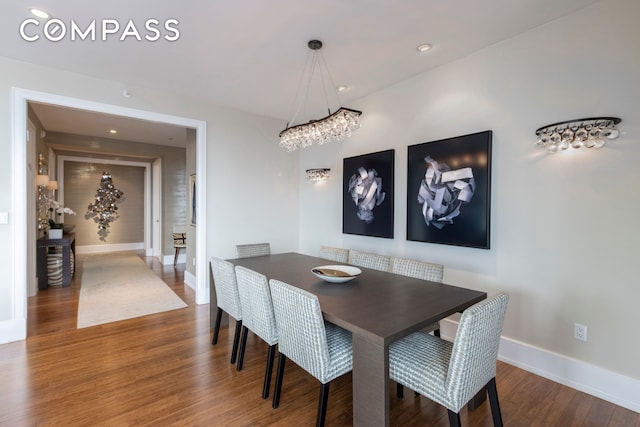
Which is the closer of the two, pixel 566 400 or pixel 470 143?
pixel 566 400

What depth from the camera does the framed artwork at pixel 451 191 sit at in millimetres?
2705

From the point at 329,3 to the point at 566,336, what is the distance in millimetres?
3020

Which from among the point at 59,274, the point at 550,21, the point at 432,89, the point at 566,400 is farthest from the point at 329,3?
the point at 59,274

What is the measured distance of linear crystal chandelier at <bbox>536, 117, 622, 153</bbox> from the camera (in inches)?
80.6

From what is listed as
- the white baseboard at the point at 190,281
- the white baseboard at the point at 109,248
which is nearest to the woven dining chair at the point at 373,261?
the white baseboard at the point at 190,281

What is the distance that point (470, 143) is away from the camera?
2.79 metres

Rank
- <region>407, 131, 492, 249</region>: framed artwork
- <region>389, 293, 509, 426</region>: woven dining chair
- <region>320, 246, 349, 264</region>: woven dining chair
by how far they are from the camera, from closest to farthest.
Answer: <region>389, 293, 509, 426</region>: woven dining chair → <region>407, 131, 492, 249</region>: framed artwork → <region>320, 246, 349, 264</region>: woven dining chair

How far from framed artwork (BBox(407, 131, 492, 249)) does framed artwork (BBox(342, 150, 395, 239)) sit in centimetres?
33

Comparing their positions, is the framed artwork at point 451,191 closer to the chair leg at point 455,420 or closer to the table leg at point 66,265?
the chair leg at point 455,420

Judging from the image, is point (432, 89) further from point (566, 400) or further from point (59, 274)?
point (59, 274)

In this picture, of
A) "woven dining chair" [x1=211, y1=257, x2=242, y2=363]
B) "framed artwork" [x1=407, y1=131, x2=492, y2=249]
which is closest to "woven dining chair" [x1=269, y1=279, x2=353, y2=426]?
"woven dining chair" [x1=211, y1=257, x2=242, y2=363]

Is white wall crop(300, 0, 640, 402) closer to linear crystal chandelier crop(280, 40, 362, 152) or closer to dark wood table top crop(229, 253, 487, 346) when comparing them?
dark wood table top crop(229, 253, 487, 346)

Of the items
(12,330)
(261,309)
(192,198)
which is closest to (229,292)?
(261,309)

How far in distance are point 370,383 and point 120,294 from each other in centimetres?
438
